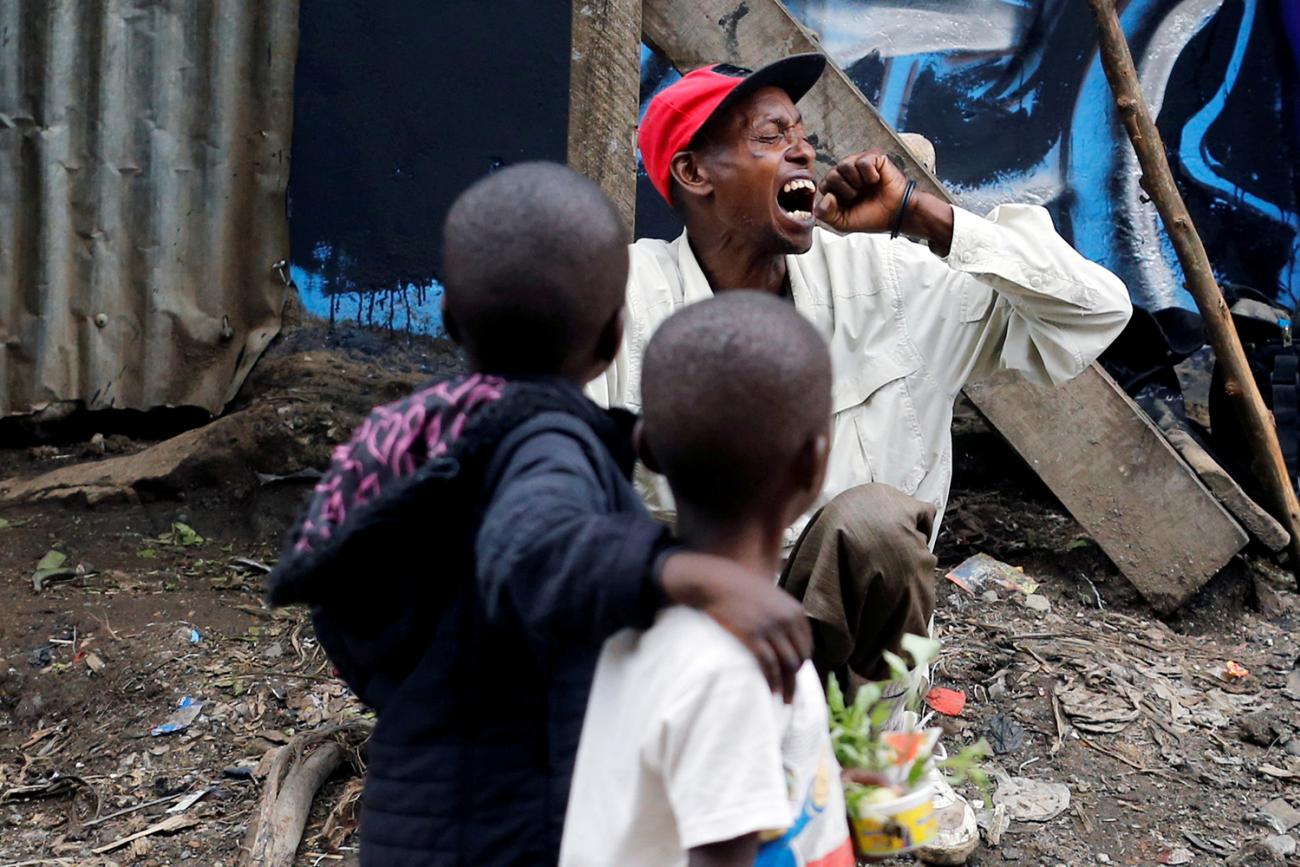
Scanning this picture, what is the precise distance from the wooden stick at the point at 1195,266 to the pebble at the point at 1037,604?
81 cm

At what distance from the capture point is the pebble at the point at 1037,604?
376 centimetres

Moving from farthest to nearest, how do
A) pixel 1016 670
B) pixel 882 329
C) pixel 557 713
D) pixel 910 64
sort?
pixel 910 64 → pixel 1016 670 → pixel 882 329 → pixel 557 713

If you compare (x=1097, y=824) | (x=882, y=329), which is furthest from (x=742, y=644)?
(x=1097, y=824)

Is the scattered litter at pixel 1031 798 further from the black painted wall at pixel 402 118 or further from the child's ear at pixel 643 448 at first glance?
the black painted wall at pixel 402 118

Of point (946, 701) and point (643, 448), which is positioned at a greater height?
point (643, 448)

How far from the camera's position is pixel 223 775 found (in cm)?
302

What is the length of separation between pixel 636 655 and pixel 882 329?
1555 mm

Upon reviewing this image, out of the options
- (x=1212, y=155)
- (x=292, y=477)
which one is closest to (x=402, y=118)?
(x=292, y=477)

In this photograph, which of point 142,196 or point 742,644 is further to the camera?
point 142,196

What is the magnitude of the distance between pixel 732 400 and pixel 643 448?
0.50ft

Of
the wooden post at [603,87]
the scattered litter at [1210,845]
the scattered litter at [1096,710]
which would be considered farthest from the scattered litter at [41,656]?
the scattered litter at [1210,845]

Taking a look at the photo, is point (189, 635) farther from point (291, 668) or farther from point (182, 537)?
point (182, 537)

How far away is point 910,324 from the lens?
2.77m

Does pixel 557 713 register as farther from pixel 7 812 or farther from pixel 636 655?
pixel 7 812
